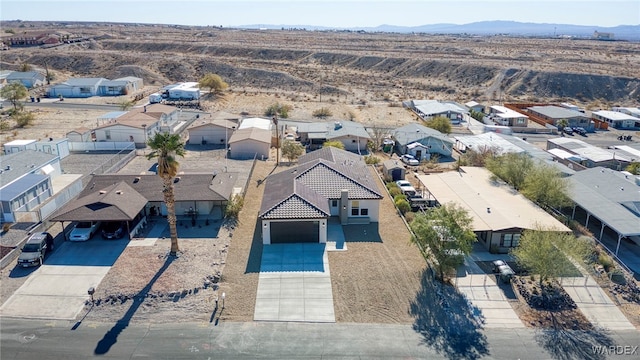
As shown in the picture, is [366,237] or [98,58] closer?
[366,237]

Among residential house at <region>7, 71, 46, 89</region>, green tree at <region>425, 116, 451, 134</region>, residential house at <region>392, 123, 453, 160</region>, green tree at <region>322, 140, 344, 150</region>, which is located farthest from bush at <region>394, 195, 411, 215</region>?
residential house at <region>7, 71, 46, 89</region>

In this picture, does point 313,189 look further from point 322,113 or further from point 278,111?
point 278,111

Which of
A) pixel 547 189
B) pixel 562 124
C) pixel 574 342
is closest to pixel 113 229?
pixel 574 342

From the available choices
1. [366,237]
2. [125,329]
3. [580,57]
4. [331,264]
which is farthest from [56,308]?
[580,57]

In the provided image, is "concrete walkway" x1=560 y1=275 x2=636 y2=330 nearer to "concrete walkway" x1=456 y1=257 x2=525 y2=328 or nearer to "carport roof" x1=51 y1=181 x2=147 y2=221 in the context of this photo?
"concrete walkway" x1=456 y1=257 x2=525 y2=328

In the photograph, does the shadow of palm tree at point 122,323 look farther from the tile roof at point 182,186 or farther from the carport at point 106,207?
the tile roof at point 182,186

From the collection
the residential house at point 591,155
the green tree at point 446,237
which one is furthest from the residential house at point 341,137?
the green tree at point 446,237

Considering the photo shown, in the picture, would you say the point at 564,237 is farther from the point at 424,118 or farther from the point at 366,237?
the point at 424,118
